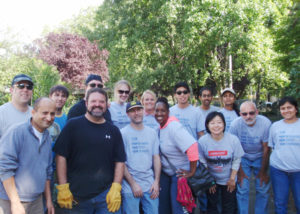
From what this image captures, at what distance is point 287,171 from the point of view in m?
3.92

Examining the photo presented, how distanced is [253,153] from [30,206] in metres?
3.56

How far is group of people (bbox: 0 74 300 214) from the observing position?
2641 millimetres

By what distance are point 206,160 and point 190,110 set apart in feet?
3.56

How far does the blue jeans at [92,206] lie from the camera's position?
9.44 feet

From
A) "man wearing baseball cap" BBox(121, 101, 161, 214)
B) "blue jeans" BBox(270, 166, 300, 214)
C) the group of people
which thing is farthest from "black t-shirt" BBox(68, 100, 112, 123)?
"blue jeans" BBox(270, 166, 300, 214)

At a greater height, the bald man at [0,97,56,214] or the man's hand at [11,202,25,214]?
the bald man at [0,97,56,214]

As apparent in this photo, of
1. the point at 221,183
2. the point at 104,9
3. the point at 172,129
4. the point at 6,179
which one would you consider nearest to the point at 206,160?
the point at 221,183

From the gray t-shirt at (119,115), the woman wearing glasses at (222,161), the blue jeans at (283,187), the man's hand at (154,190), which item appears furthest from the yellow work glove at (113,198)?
the blue jeans at (283,187)

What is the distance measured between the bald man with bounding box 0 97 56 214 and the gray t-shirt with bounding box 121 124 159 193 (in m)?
1.03

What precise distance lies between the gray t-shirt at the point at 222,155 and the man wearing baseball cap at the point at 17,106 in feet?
8.82

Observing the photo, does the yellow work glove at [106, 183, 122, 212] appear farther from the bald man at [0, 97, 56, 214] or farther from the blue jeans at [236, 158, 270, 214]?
the blue jeans at [236, 158, 270, 214]

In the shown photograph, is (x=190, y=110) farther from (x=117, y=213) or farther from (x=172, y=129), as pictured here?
(x=117, y=213)

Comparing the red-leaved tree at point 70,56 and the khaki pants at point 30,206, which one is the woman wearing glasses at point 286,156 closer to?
the khaki pants at point 30,206

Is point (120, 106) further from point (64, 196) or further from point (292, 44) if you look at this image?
point (292, 44)
